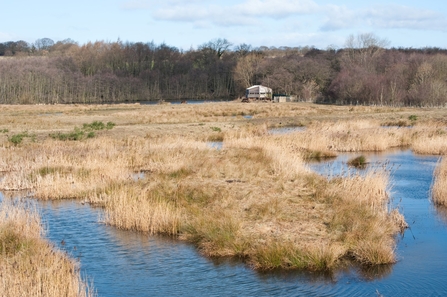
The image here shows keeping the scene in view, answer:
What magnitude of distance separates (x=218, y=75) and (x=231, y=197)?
11290 cm

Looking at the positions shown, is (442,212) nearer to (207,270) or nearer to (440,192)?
(440,192)

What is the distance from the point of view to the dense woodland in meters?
77.4

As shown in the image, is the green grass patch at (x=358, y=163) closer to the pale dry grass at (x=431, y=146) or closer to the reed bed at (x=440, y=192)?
the pale dry grass at (x=431, y=146)

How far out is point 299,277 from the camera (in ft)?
40.6

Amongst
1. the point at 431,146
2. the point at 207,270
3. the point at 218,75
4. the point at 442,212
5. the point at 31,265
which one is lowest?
the point at 207,270

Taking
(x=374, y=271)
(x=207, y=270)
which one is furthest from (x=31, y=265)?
(x=374, y=271)

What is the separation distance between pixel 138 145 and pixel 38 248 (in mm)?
18287

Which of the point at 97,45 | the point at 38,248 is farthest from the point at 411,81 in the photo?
the point at 97,45

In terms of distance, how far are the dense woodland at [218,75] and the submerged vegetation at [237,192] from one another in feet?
157

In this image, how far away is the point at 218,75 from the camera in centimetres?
12925

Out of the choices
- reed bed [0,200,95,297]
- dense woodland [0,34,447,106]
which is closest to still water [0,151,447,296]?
reed bed [0,200,95,297]

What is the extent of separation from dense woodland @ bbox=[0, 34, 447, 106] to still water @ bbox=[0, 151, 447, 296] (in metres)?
58.6

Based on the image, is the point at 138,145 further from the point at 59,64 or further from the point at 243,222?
the point at 59,64

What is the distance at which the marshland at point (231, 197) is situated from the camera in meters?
13.2
